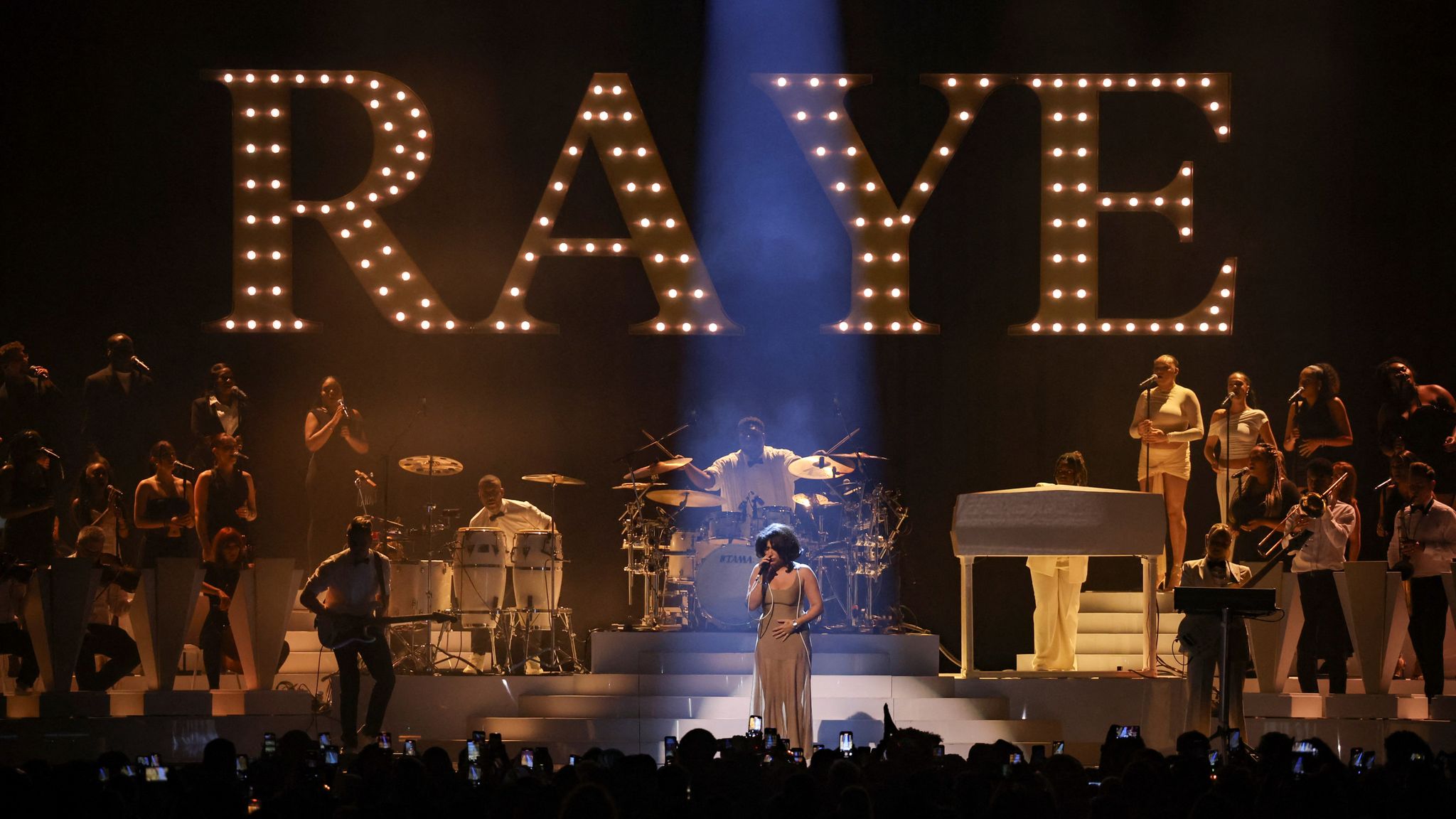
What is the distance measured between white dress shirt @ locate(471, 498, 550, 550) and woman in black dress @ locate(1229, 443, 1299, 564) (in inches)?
190

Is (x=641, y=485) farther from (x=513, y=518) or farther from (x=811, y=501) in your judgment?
(x=811, y=501)

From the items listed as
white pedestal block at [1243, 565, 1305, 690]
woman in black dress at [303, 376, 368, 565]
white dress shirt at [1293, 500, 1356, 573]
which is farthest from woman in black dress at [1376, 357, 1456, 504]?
woman in black dress at [303, 376, 368, 565]

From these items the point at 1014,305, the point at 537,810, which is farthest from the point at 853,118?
the point at 537,810

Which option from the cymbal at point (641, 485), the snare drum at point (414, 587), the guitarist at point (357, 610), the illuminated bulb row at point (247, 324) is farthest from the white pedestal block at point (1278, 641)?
the illuminated bulb row at point (247, 324)

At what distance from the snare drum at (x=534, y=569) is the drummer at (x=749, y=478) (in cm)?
110

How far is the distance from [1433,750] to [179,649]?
739 centimetres

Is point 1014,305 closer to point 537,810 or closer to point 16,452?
point 16,452

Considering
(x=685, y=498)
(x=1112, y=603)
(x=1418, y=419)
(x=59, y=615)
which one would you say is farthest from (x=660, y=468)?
(x=1418, y=419)

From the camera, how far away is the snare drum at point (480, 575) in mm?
11398

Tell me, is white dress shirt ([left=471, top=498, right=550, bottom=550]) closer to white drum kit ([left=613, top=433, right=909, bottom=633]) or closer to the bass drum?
white drum kit ([left=613, top=433, right=909, bottom=633])

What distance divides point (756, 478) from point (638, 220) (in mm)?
2581

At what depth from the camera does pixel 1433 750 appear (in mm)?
9844

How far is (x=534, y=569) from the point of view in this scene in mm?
11516

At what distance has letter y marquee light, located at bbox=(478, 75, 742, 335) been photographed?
1330cm
